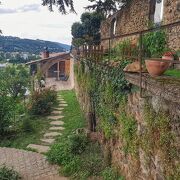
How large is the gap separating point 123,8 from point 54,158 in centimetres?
839

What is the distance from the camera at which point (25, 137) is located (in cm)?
1119

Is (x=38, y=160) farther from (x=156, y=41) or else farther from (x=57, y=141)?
(x=156, y=41)

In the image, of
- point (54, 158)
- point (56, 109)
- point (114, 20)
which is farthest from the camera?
point (114, 20)

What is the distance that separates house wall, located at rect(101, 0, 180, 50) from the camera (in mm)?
8547

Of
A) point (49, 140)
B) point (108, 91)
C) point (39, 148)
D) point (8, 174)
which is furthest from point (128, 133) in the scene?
point (49, 140)

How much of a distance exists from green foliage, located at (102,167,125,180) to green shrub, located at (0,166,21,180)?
2020 millimetres

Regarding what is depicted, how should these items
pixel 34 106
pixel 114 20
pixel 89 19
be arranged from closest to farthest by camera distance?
pixel 34 106 < pixel 114 20 < pixel 89 19

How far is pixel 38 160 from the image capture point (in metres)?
8.91

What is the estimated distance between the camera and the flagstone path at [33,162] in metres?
7.96

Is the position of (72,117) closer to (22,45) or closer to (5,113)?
(5,113)

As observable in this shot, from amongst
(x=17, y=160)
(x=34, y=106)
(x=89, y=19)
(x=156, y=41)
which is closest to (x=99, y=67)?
(x=156, y=41)

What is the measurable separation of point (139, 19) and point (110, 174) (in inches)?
274

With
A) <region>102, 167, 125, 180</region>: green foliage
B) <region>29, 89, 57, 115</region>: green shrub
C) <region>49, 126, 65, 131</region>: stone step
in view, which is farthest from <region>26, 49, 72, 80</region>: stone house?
<region>102, 167, 125, 180</region>: green foliage

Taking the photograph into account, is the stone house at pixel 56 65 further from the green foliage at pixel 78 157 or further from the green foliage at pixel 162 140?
the green foliage at pixel 162 140
